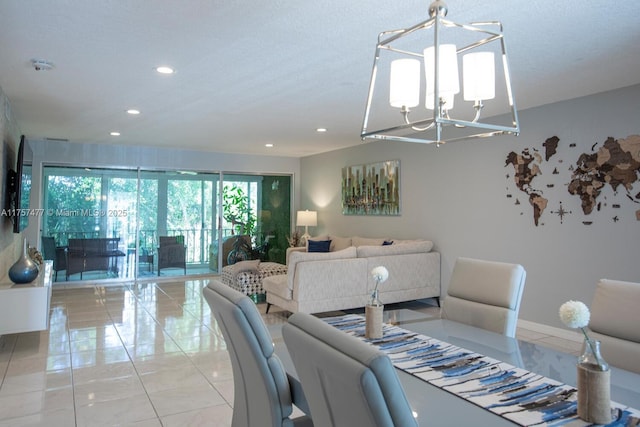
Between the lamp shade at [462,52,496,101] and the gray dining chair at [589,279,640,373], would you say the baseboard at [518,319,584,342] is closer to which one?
the gray dining chair at [589,279,640,373]

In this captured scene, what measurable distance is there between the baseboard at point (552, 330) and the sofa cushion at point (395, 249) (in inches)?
57.6

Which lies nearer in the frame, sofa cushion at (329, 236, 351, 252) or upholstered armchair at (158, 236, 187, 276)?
sofa cushion at (329, 236, 351, 252)

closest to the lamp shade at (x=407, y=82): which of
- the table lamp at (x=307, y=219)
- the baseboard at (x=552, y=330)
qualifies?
the baseboard at (x=552, y=330)

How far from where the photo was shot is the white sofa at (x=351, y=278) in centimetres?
477

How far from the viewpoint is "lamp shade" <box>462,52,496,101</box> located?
1.79 meters

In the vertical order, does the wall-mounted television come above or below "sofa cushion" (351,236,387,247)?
above

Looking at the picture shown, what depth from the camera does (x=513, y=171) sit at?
4973 millimetres

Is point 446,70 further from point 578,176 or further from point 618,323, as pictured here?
point 578,176

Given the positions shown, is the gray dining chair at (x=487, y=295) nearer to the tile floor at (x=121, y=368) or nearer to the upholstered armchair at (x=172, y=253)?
the tile floor at (x=121, y=368)

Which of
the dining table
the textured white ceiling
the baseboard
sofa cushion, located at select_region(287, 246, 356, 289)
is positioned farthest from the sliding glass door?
the dining table

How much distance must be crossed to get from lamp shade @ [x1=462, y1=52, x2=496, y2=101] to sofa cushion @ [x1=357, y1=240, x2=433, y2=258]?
3527 millimetres

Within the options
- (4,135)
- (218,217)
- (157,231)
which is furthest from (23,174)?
(218,217)

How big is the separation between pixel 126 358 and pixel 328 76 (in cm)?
294

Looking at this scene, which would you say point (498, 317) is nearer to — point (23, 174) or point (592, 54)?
point (592, 54)
